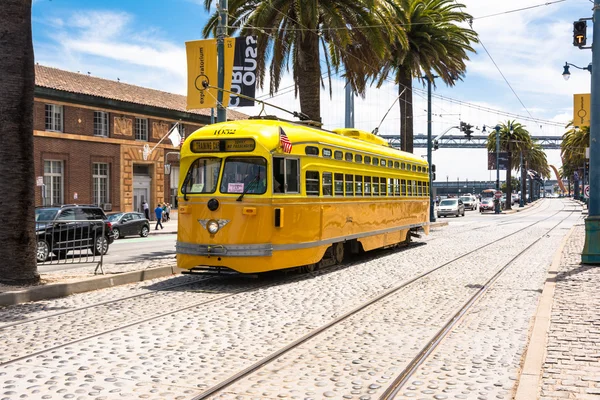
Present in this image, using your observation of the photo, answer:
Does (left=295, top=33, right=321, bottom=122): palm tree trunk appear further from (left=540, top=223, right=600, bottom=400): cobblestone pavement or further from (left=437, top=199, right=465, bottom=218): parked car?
(left=437, top=199, right=465, bottom=218): parked car

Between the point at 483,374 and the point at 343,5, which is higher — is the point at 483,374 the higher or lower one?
the lower one

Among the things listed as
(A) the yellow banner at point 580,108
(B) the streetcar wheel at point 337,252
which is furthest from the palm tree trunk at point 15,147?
(A) the yellow banner at point 580,108

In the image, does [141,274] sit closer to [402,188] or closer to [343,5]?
[402,188]

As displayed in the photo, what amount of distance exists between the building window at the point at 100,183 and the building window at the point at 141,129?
3386 millimetres

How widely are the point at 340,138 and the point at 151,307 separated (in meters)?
6.95

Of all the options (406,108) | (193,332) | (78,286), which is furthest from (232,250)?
(406,108)

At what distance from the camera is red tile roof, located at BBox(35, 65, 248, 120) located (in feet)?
130

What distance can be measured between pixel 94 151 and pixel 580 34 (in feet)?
106

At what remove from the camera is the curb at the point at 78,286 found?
10258mm

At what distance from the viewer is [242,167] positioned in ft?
40.4

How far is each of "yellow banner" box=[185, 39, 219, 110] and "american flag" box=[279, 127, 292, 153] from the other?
4672 millimetres

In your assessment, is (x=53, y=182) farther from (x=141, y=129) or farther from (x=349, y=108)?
(x=349, y=108)

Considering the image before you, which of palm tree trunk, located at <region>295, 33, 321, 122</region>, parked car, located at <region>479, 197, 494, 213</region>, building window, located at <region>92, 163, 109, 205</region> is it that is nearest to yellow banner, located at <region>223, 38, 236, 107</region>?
palm tree trunk, located at <region>295, 33, 321, 122</region>

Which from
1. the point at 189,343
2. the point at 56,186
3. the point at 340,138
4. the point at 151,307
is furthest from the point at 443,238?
the point at 56,186
